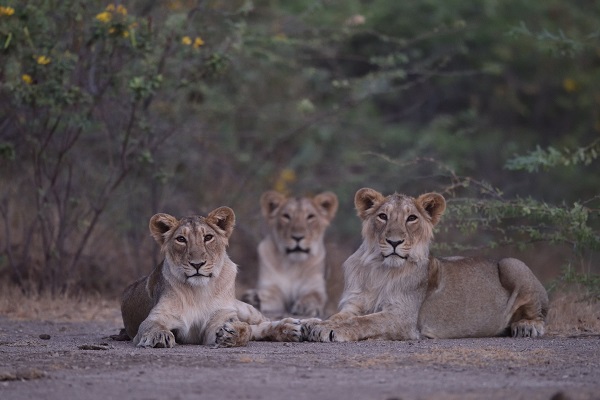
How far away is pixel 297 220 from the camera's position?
1186 cm

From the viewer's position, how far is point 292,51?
619 inches

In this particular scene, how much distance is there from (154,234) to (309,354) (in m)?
1.58

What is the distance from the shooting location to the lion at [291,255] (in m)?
11.9

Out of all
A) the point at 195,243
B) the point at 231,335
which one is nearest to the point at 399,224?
the point at 195,243

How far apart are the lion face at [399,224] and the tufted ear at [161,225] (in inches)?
57.0

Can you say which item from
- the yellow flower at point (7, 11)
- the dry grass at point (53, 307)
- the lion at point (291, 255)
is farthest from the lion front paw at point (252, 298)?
the yellow flower at point (7, 11)

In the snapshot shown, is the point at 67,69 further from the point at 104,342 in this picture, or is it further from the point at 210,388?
the point at 210,388

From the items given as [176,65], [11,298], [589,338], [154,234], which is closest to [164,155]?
[176,65]

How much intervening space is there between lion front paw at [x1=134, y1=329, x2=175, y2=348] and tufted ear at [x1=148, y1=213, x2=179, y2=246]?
0.77m

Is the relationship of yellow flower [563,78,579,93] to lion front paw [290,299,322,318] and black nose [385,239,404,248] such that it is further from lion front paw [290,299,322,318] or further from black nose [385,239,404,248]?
black nose [385,239,404,248]

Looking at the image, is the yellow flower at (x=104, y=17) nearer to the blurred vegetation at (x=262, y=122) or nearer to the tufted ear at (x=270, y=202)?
the blurred vegetation at (x=262, y=122)

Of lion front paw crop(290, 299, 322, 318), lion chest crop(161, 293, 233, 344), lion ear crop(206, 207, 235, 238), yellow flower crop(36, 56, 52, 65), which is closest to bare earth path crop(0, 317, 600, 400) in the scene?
lion chest crop(161, 293, 233, 344)

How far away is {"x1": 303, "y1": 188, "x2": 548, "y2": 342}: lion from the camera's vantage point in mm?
8375

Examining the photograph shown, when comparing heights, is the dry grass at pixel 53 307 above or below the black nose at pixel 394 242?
below
